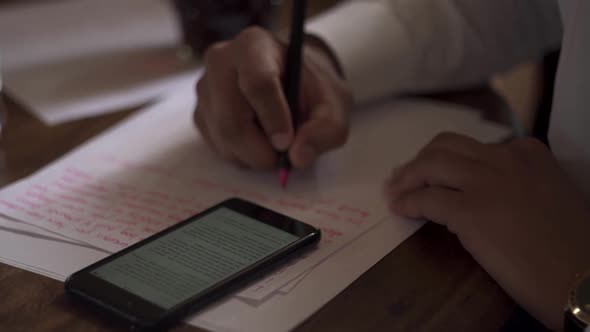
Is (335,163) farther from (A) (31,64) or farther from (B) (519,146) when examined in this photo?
(A) (31,64)

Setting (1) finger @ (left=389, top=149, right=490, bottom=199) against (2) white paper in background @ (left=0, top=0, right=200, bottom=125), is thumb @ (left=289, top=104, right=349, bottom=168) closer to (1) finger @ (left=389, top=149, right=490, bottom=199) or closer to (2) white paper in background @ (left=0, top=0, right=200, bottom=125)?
(1) finger @ (left=389, top=149, right=490, bottom=199)

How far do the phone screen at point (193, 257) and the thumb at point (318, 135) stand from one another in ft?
0.31

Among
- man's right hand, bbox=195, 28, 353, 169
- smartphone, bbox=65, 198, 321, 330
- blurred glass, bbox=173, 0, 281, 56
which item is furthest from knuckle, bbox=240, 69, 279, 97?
blurred glass, bbox=173, 0, 281, 56

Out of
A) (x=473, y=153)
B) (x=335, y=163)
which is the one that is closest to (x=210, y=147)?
(x=335, y=163)

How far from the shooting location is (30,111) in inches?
26.3

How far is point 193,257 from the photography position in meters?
0.42

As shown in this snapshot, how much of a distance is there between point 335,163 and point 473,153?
0.13 meters

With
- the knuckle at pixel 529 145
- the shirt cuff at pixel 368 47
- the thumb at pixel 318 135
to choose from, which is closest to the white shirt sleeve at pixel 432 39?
the shirt cuff at pixel 368 47

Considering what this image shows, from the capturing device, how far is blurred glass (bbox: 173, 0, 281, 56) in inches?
30.0

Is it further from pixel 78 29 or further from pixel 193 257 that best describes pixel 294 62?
pixel 78 29

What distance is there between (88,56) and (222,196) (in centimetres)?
37

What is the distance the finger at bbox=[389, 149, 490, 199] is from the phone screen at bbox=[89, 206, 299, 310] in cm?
10

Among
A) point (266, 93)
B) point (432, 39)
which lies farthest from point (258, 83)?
point (432, 39)

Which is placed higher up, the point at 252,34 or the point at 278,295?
the point at 252,34
